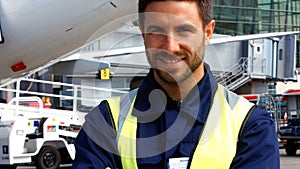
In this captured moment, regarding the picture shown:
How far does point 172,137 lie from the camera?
1.84m

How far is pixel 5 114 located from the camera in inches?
518

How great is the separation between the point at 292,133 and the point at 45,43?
11.0 metres

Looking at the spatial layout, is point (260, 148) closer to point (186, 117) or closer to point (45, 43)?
point (186, 117)

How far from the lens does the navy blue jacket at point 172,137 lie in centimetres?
181

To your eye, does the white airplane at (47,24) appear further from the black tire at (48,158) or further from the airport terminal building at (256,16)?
the airport terminal building at (256,16)

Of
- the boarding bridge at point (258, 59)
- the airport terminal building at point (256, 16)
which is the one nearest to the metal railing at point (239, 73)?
the boarding bridge at point (258, 59)

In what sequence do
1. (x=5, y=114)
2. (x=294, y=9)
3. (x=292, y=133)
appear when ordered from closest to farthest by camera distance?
(x=5, y=114), (x=292, y=133), (x=294, y=9)

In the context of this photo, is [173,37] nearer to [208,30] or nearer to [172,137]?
[208,30]

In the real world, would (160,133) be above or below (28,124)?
above

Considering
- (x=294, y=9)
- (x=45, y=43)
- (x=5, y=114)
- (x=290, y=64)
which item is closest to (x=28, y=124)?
(x=5, y=114)

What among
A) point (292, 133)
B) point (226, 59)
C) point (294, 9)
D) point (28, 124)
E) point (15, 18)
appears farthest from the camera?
point (294, 9)

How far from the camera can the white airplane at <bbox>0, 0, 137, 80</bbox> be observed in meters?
8.80

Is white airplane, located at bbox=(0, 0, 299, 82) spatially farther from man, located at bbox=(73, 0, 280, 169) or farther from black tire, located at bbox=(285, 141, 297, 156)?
black tire, located at bbox=(285, 141, 297, 156)

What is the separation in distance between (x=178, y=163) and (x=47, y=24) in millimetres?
7626
